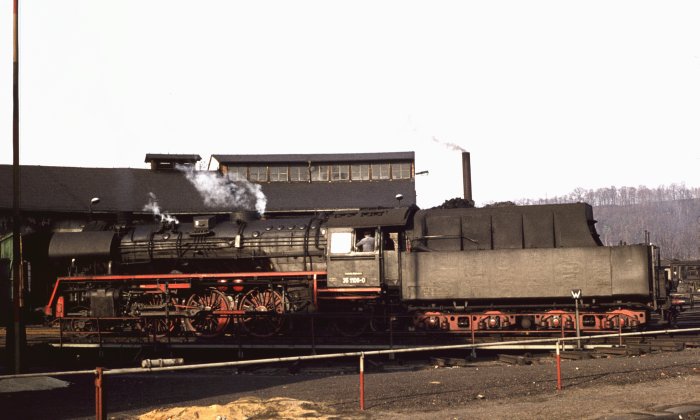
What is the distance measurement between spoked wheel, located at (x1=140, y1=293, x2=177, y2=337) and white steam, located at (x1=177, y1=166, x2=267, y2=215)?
65.1 ft

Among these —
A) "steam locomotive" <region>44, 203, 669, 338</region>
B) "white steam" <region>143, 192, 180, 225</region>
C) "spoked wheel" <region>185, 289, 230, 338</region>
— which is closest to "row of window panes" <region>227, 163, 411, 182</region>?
"white steam" <region>143, 192, 180, 225</region>

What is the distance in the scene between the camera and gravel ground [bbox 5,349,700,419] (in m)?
10.4

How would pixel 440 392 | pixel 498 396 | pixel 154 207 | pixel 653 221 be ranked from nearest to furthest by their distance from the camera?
pixel 498 396 → pixel 440 392 → pixel 154 207 → pixel 653 221

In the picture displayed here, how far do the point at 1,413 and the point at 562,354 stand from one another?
11.7 meters

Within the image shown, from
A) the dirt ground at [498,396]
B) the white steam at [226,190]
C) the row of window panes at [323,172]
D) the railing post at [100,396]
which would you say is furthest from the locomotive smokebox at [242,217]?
the row of window panes at [323,172]

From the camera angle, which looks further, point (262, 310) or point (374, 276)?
point (262, 310)

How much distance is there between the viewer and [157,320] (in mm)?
20938

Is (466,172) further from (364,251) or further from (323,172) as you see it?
(364,251)

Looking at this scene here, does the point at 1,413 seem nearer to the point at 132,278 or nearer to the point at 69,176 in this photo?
the point at 132,278

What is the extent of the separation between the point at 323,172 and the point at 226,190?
21.7 ft

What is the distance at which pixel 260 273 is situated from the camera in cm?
2011

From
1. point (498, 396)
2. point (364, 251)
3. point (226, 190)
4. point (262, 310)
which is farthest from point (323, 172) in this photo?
point (498, 396)

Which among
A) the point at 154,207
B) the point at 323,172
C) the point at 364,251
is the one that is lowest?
the point at 364,251

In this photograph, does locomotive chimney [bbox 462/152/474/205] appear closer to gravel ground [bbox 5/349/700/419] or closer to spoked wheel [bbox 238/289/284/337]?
spoked wheel [bbox 238/289/284/337]
